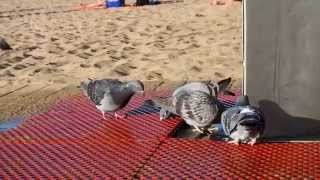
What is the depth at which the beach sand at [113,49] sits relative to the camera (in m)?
8.41

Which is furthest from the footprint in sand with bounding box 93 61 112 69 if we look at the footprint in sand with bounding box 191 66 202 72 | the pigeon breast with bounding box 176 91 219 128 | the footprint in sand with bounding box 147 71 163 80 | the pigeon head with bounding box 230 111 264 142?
the pigeon head with bounding box 230 111 264 142

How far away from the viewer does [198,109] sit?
430 centimetres

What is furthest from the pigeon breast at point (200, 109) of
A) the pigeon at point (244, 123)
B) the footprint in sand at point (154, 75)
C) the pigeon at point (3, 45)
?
the pigeon at point (3, 45)

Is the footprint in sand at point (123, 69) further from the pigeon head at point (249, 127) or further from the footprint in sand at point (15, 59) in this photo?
the pigeon head at point (249, 127)

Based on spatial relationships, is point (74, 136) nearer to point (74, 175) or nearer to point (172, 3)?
point (74, 175)

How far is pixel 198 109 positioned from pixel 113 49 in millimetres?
6921

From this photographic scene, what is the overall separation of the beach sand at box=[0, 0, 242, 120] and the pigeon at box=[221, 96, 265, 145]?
3464 mm

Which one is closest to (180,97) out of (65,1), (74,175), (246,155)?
(246,155)

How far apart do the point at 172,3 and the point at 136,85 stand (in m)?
13.8

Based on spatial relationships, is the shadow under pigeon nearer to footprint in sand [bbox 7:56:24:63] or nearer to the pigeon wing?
the pigeon wing

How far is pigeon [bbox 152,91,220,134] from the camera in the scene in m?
4.30

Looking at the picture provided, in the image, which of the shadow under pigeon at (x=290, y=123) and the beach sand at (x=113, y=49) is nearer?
the shadow under pigeon at (x=290, y=123)

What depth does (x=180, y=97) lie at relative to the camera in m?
4.57

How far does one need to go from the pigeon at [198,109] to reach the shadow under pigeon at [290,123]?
0.36m
